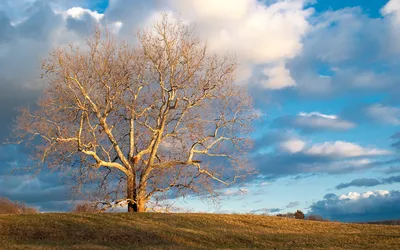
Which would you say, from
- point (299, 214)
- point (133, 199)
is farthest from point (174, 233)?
point (299, 214)

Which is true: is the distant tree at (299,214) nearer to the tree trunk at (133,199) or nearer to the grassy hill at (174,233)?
the grassy hill at (174,233)

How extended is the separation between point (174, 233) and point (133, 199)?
9.04m

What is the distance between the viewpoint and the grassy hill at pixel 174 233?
21094 mm

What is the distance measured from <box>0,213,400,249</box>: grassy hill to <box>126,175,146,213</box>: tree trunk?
3607 mm

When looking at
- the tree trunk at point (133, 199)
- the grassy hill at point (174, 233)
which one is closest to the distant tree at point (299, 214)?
the grassy hill at point (174, 233)

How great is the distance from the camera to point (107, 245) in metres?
20.5

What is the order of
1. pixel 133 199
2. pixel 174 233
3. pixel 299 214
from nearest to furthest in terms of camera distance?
1. pixel 174 233
2. pixel 133 199
3. pixel 299 214

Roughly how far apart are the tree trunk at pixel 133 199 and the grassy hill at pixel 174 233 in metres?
3.61

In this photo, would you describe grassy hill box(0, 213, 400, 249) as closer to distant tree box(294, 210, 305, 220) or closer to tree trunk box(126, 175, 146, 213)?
tree trunk box(126, 175, 146, 213)

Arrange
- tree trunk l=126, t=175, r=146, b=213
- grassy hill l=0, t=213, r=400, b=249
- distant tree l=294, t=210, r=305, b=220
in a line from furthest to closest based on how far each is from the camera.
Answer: distant tree l=294, t=210, r=305, b=220
tree trunk l=126, t=175, r=146, b=213
grassy hill l=0, t=213, r=400, b=249

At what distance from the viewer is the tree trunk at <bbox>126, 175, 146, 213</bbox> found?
102 ft

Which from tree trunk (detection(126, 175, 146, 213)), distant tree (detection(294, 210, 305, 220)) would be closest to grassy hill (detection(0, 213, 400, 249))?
tree trunk (detection(126, 175, 146, 213))

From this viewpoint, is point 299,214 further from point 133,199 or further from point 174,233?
point 174,233

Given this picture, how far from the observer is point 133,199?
31.4 m
